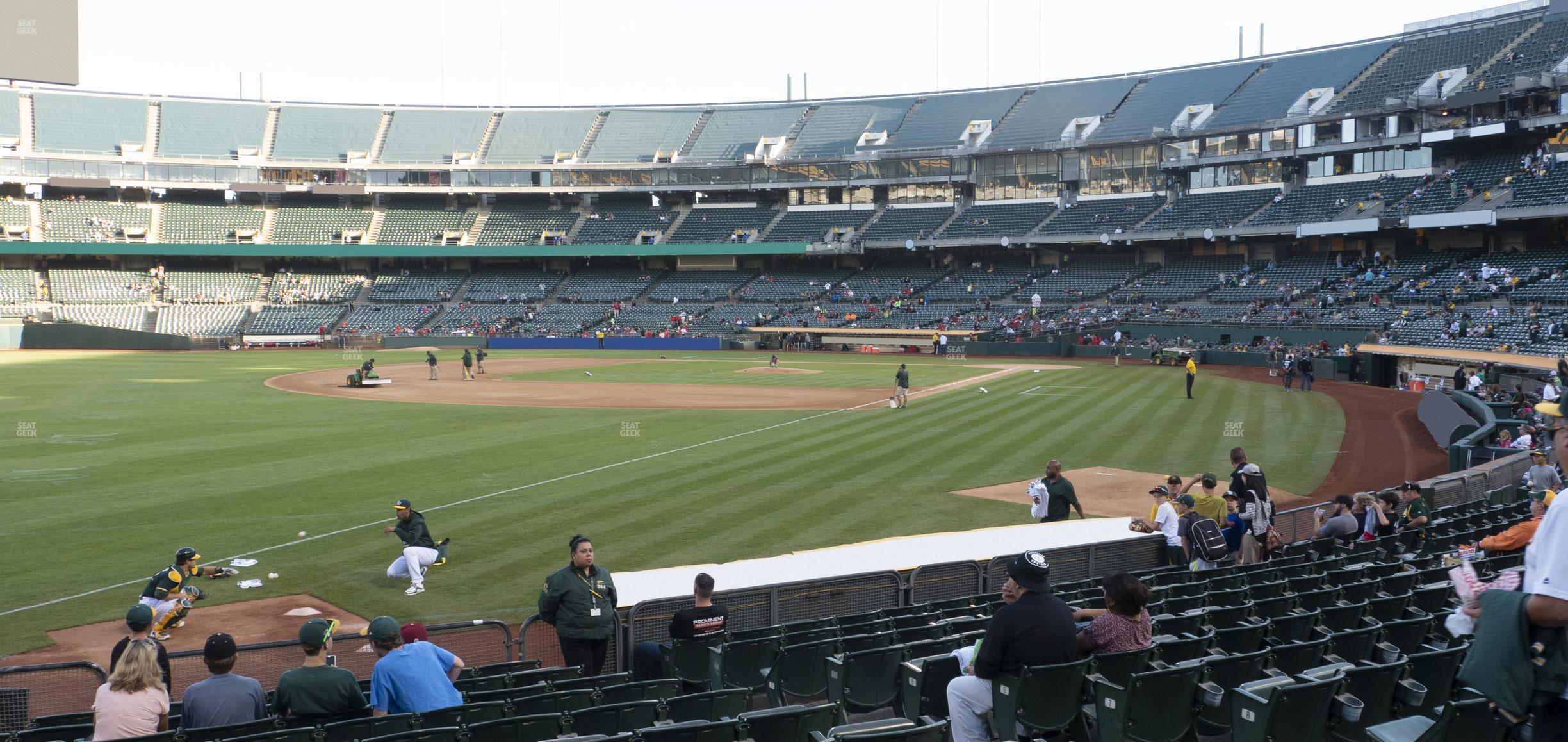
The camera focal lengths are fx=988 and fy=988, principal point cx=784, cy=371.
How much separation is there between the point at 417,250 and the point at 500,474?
7293cm

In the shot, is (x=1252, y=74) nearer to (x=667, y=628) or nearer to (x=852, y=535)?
(x=852, y=535)

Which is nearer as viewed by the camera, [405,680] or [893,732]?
[893,732]

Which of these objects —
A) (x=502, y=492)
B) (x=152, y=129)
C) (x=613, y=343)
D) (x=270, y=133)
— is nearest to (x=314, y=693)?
(x=502, y=492)

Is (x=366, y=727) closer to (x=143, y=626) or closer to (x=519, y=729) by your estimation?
(x=519, y=729)

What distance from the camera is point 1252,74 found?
248 feet

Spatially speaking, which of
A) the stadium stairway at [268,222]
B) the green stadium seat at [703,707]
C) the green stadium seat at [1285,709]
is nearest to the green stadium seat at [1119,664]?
the green stadium seat at [1285,709]

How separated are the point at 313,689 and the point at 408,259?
308ft

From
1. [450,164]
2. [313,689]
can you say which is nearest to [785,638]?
[313,689]

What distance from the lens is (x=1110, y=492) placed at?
2120 centimetres

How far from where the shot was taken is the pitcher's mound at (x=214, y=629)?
11713 millimetres

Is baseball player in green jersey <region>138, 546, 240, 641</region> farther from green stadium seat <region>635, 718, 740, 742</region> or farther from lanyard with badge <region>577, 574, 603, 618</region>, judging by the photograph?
green stadium seat <region>635, 718, 740, 742</region>

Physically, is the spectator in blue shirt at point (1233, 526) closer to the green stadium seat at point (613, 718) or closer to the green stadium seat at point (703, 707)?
the green stadium seat at point (703, 707)

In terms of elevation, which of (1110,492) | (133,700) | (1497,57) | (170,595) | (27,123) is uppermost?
(27,123)

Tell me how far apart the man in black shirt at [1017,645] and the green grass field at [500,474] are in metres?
7.99
